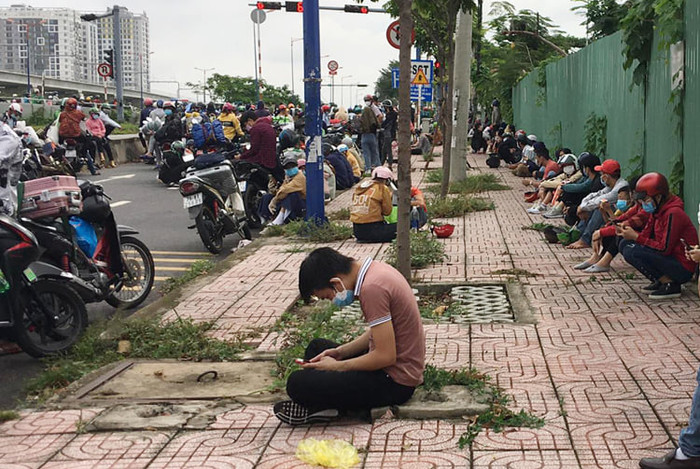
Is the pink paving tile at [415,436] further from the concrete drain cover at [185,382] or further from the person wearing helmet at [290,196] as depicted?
the person wearing helmet at [290,196]

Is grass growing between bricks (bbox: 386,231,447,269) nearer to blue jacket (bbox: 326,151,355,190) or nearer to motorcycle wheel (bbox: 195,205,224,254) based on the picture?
motorcycle wheel (bbox: 195,205,224,254)

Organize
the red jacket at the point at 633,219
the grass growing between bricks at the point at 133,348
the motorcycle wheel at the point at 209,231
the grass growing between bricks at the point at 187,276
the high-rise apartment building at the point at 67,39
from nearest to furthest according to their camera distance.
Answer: the grass growing between bricks at the point at 133,348
the red jacket at the point at 633,219
the grass growing between bricks at the point at 187,276
the motorcycle wheel at the point at 209,231
the high-rise apartment building at the point at 67,39

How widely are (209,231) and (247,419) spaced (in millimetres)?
6556

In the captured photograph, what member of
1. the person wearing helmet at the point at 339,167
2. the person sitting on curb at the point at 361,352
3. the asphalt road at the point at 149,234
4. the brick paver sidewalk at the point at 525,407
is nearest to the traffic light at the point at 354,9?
the asphalt road at the point at 149,234

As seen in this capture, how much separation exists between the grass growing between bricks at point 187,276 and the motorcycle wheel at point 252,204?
130 inches

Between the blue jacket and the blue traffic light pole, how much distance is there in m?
5.81

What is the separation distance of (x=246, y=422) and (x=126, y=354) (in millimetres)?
1996

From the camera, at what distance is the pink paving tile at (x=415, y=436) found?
4.36 meters

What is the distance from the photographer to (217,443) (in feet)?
15.0

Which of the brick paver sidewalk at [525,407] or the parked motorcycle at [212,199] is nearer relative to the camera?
the brick paver sidewalk at [525,407]

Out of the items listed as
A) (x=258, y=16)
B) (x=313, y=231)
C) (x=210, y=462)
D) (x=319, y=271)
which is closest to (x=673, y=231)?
(x=319, y=271)

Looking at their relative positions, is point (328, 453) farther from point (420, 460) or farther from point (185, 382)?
point (185, 382)

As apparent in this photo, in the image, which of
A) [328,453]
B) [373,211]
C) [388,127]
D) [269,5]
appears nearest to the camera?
[328,453]

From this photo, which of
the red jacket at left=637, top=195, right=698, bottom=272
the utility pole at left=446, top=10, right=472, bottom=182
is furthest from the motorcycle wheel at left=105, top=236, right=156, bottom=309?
the utility pole at left=446, top=10, right=472, bottom=182
